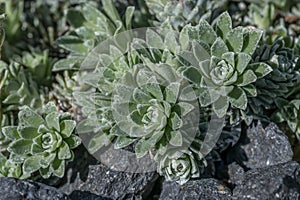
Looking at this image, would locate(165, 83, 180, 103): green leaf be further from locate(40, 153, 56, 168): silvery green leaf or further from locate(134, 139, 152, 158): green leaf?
locate(40, 153, 56, 168): silvery green leaf

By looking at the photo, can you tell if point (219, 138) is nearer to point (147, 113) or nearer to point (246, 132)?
point (246, 132)

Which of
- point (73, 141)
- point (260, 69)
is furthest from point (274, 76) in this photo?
point (73, 141)

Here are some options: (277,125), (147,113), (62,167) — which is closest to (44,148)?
(62,167)

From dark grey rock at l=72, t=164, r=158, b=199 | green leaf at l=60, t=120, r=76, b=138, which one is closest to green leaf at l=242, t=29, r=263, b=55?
dark grey rock at l=72, t=164, r=158, b=199

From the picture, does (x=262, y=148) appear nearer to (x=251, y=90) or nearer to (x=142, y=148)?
(x=251, y=90)

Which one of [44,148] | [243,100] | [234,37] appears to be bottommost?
[44,148]

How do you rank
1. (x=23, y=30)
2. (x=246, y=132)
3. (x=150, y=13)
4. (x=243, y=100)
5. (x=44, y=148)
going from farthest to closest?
(x=23, y=30) < (x=150, y=13) < (x=246, y=132) < (x=44, y=148) < (x=243, y=100)

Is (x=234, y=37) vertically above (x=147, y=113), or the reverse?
(x=234, y=37)
